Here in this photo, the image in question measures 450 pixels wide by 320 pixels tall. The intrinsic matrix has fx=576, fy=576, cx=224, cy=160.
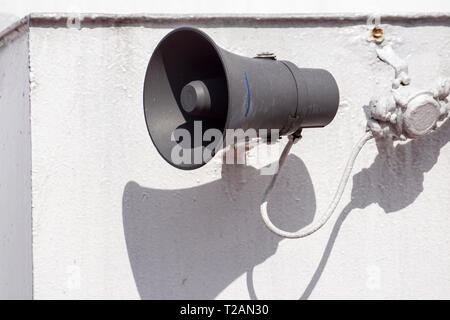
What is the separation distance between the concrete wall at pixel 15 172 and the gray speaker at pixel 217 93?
32cm

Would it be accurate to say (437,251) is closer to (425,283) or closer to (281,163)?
(425,283)

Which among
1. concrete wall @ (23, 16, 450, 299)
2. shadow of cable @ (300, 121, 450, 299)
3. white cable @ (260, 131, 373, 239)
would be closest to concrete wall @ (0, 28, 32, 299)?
concrete wall @ (23, 16, 450, 299)

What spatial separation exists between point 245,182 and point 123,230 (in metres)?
0.32

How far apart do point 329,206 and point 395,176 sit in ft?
0.73

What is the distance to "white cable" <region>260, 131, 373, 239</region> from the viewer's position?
4.38 feet

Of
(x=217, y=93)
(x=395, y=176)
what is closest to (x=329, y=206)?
(x=395, y=176)

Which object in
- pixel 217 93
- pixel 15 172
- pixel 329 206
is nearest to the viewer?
pixel 217 93

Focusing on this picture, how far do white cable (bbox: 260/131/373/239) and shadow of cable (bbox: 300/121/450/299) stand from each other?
10 cm

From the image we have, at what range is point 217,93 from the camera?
1.27m

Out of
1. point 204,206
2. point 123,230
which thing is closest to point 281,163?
point 204,206

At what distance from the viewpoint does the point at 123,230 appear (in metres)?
1.39

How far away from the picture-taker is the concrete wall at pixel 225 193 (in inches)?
53.6

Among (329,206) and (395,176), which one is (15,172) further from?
(395,176)

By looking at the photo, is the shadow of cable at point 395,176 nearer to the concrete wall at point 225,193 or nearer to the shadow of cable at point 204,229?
the concrete wall at point 225,193
